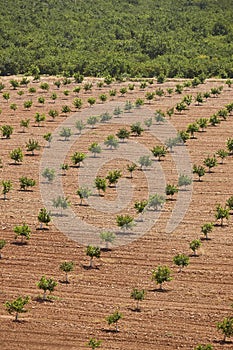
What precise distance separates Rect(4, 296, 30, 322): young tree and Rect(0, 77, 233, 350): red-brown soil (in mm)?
404

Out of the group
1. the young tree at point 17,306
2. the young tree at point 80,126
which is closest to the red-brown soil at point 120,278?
the young tree at point 17,306

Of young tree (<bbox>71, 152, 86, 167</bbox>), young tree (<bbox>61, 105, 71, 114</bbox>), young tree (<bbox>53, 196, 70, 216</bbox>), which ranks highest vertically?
young tree (<bbox>61, 105, 71, 114</bbox>)

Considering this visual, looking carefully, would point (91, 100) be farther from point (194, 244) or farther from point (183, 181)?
point (194, 244)

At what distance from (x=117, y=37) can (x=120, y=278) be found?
118475 millimetres

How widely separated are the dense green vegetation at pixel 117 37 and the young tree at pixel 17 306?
287ft

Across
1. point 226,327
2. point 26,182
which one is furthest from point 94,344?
point 26,182

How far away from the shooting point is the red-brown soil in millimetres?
45000

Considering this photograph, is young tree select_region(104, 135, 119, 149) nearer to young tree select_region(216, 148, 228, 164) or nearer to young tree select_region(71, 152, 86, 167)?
young tree select_region(71, 152, 86, 167)

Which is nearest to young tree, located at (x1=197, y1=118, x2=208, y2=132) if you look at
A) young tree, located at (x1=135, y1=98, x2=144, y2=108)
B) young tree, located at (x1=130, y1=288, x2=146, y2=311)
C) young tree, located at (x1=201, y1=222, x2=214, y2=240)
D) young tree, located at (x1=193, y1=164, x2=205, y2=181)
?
young tree, located at (x1=135, y1=98, x2=144, y2=108)

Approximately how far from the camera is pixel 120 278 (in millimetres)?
53250

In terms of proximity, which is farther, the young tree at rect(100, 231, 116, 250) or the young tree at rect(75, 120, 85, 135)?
the young tree at rect(75, 120, 85, 135)

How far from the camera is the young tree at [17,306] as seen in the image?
151ft

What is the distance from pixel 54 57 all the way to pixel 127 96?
3205cm

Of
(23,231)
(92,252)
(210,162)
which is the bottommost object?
(92,252)
